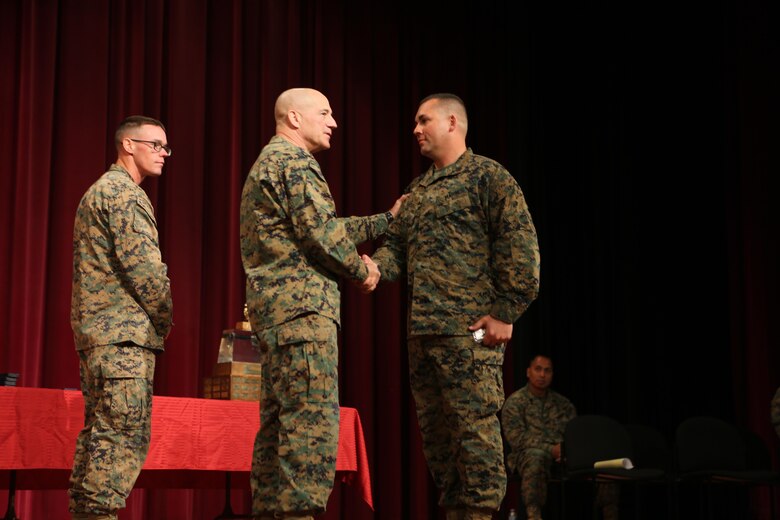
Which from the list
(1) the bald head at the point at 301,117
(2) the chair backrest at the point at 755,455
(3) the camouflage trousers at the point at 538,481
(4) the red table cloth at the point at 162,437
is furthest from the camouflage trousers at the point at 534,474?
(1) the bald head at the point at 301,117

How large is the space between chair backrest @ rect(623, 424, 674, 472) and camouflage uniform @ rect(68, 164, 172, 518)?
4.08 meters

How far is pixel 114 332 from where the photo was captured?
3654 millimetres

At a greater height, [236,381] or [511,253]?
[511,253]

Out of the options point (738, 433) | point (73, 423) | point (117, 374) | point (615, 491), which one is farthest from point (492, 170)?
point (615, 491)

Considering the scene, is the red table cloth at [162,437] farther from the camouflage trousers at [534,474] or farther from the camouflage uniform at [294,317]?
the camouflage trousers at [534,474]

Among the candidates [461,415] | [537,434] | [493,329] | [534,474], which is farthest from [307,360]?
[537,434]

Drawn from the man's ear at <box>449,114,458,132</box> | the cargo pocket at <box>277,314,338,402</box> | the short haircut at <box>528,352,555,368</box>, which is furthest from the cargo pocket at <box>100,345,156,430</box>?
the short haircut at <box>528,352,555,368</box>

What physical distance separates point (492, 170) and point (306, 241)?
2.64ft

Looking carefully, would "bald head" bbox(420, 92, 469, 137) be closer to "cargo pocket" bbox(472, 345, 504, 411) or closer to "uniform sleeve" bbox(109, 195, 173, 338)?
"cargo pocket" bbox(472, 345, 504, 411)

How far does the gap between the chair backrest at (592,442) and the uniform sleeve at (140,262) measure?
11.4 ft

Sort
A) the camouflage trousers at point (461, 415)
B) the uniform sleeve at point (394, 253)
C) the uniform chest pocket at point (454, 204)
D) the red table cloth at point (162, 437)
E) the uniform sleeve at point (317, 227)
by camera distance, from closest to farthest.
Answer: the uniform sleeve at point (317, 227)
the camouflage trousers at point (461, 415)
the uniform chest pocket at point (454, 204)
the uniform sleeve at point (394, 253)
the red table cloth at point (162, 437)

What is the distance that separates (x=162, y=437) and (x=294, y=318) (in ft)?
5.32

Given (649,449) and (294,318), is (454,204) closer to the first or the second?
(294,318)

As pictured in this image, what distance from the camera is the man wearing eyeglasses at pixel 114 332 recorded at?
3590mm
